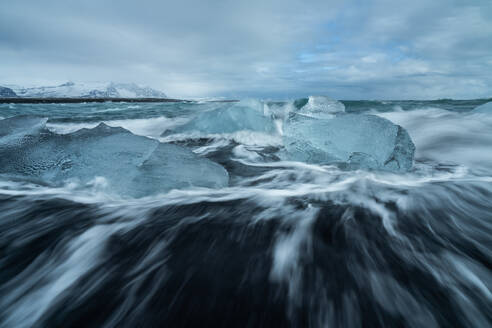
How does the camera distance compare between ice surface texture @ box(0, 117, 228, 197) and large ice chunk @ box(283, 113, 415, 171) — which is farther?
large ice chunk @ box(283, 113, 415, 171)

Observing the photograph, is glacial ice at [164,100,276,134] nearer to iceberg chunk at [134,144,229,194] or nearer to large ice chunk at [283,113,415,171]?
large ice chunk at [283,113,415,171]

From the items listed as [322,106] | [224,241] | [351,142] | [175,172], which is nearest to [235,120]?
[322,106]

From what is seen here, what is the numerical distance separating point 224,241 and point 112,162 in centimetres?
164

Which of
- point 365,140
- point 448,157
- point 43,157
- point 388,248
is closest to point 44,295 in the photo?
A: point 388,248

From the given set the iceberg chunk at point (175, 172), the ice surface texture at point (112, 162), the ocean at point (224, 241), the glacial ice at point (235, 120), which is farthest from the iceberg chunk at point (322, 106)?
the ice surface texture at point (112, 162)

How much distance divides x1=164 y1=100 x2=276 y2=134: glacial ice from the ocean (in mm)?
3086

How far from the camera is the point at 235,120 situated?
6.21 meters

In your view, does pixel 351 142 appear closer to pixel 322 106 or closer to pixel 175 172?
pixel 175 172

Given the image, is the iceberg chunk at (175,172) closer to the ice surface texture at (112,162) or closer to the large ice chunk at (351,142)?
the ice surface texture at (112,162)

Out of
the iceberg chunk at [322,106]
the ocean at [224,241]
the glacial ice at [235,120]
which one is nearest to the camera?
the ocean at [224,241]

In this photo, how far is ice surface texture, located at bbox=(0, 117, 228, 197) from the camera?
2455mm

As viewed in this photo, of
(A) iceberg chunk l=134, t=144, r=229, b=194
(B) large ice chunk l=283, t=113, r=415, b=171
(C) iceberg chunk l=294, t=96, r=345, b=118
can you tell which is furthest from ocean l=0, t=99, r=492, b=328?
(C) iceberg chunk l=294, t=96, r=345, b=118

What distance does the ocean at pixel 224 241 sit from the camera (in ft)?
3.69

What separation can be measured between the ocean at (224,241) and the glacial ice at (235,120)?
10.1 ft
